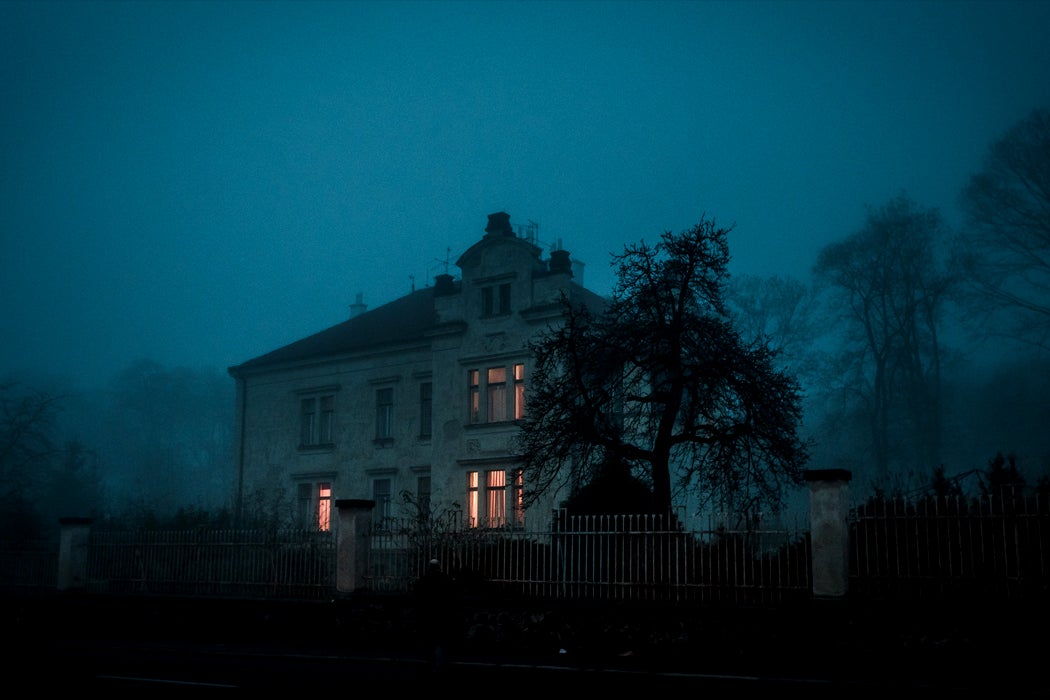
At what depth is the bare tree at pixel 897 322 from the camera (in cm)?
3809

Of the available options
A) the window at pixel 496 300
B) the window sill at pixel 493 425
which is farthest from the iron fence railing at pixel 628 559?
the window at pixel 496 300

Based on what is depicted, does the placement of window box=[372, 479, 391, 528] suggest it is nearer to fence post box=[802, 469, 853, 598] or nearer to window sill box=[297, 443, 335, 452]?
window sill box=[297, 443, 335, 452]

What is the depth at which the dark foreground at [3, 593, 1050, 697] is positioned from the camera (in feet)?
37.2

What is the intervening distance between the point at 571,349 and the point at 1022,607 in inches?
359

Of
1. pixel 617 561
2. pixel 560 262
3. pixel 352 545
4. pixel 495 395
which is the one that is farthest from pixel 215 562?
pixel 560 262

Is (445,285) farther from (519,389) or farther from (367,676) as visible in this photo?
(367,676)

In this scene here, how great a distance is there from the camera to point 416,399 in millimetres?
37281

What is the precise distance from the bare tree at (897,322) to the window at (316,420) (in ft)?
71.5

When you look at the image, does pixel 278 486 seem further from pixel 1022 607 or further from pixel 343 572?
pixel 1022 607

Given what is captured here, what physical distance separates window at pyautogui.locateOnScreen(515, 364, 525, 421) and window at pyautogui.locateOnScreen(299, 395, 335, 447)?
9.81 meters

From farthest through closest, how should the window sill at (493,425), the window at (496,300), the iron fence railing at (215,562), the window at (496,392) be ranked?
1. the window at (496,300)
2. the window at (496,392)
3. the window sill at (493,425)
4. the iron fence railing at (215,562)

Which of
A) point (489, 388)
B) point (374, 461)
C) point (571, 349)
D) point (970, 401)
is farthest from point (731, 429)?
point (970, 401)

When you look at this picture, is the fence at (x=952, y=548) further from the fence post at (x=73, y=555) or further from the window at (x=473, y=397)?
the window at (x=473, y=397)

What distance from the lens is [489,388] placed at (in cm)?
3469
